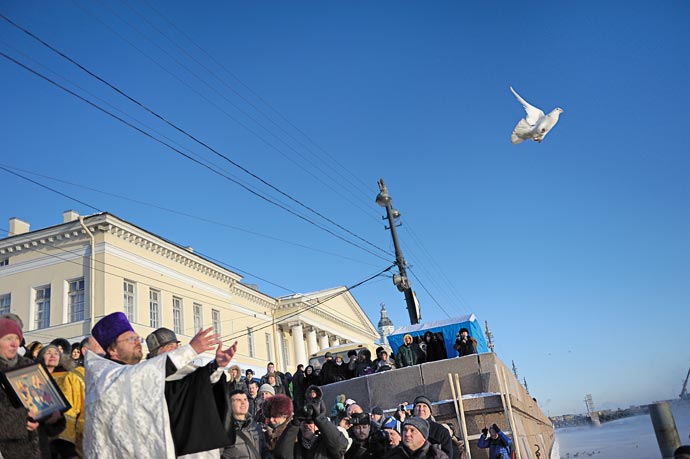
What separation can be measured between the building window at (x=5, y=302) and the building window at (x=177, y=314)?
26.5 feet

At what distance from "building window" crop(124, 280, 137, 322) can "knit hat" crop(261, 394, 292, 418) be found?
80.4 feet

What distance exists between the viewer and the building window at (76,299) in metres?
26.9

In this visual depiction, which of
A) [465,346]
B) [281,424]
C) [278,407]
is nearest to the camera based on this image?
[278,407]

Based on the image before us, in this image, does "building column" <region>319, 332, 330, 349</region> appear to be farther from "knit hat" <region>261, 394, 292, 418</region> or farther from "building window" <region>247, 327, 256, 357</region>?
"knit hat" <region>261, 394, 292, 418</region>

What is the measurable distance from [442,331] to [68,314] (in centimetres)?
1866

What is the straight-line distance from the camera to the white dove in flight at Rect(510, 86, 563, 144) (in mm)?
11859

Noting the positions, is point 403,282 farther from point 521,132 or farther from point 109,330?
point 109,330

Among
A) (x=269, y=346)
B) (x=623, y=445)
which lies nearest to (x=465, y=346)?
(x=623, y=445)

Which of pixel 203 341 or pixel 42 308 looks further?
pixel 42 308

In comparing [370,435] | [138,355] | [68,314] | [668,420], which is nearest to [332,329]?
[68,314]

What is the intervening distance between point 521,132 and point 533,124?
11.4 inches

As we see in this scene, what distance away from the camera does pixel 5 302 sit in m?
28.3

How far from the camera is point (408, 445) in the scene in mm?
6121

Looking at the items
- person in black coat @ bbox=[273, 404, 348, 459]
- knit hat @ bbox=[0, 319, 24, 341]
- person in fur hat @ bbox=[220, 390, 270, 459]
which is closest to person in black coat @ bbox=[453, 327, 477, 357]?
person in black coat @ bbox=[273, 404, 348, 459]
